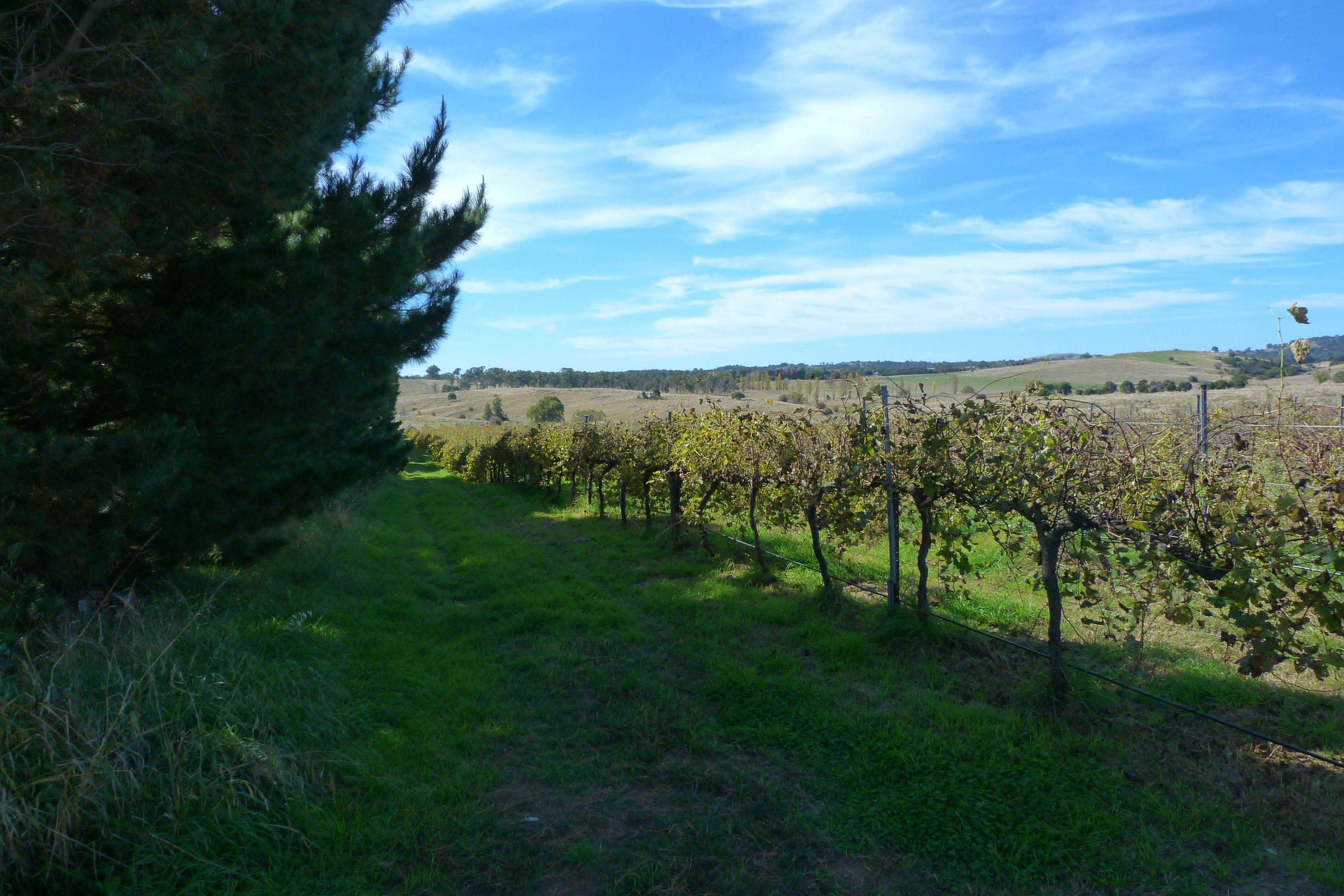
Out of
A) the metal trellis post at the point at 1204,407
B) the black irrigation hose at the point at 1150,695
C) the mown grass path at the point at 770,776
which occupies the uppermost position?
the metal trellis post at the point at 1204,407

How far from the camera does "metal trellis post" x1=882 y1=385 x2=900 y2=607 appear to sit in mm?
6449

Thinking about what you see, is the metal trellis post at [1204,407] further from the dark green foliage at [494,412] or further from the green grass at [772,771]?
the dark green foliage at [494,412]

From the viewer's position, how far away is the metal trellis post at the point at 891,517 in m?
6.45

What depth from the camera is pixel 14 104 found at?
4.17 meters

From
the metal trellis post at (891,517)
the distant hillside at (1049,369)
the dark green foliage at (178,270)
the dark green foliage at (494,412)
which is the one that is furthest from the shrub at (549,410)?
the metal trellis post at (891,517)

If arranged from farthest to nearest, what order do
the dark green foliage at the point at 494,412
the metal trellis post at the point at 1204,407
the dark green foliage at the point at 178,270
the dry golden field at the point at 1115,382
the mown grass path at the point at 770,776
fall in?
the dark green foliage at the point at 494,412 < the metal trellis post at the point at 1204,407 < the dry golden field at the point at 1115,382 < the dark green foliage at the point at 178,270 < the mown grass path at the point at 770,776

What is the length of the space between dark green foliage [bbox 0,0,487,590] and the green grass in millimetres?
1603

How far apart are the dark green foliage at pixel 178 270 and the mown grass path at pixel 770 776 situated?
6.41ft

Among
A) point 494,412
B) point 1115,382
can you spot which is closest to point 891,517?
point 1115,382

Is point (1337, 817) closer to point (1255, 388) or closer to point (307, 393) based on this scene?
point (307, 393)

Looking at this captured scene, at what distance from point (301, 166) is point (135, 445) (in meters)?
2.33

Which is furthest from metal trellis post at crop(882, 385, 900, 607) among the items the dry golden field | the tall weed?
the tall weed

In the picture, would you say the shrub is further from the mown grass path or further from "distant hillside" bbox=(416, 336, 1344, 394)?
the mown grass path

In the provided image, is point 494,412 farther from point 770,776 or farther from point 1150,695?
point 1150,695
